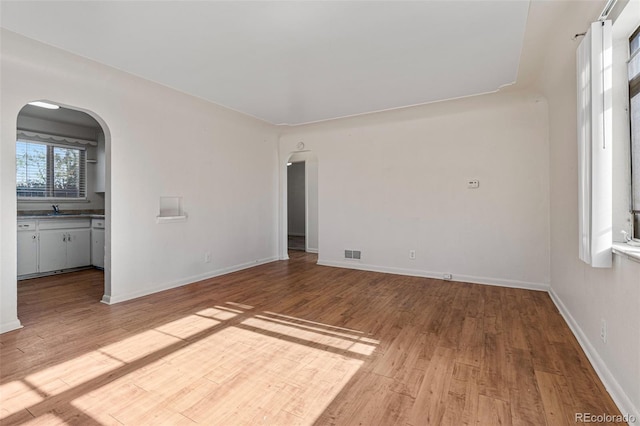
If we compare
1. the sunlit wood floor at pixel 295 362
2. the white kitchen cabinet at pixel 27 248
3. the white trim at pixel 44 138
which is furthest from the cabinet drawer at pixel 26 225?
the white trim at pixel 44 138

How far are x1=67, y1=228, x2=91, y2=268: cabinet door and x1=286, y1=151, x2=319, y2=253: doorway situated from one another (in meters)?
4.05

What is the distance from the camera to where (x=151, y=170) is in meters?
3.93

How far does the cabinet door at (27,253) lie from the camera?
4.42 metres

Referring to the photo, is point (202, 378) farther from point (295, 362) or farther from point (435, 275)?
A: point (435, 275)

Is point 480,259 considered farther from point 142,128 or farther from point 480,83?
point 142,128

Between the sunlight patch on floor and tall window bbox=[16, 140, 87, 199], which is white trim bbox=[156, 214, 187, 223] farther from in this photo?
tall window bbox=[16, 140, 87, 199]

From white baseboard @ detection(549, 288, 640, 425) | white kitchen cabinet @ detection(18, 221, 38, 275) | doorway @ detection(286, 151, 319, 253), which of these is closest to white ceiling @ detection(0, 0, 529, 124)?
white baseboard @ detection(549, 288, 640, 425)

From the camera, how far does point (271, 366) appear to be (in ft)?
7.04

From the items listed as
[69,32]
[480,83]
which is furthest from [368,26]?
[69,32]

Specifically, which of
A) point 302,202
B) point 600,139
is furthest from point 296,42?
point 302,202

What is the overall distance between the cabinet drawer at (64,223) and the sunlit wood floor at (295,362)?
1355mm

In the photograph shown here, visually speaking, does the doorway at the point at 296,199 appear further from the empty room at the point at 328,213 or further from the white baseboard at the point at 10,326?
the white baseboard at the point at 10,326

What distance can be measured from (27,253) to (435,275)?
21.1 feet

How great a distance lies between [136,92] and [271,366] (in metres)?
3.69
